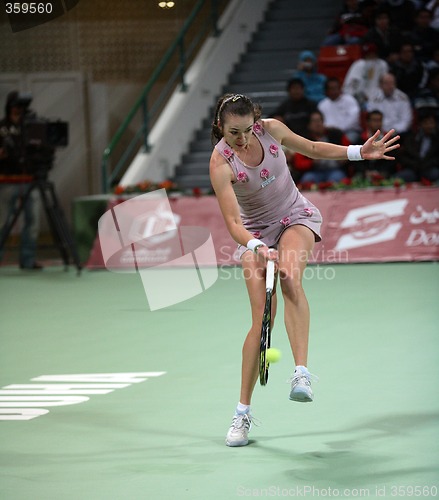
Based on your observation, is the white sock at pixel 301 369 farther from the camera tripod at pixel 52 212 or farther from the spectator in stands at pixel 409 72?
the spectator in stands at pixel 409 72

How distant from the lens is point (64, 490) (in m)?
4.94

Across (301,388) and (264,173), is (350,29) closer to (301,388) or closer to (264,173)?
(264,173)

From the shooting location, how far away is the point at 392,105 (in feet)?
51.7

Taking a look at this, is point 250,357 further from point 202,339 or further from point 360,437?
point 202,339

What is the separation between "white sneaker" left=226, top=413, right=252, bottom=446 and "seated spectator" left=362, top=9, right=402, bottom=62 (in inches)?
484

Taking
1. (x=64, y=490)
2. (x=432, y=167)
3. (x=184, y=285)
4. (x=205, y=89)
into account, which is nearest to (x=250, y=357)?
(x=64, y=490)

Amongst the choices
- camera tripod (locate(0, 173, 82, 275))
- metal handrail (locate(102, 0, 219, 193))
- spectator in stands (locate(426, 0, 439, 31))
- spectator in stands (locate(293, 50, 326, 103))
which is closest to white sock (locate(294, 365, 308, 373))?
camera tripod (locate(0, 173, 82, 275))

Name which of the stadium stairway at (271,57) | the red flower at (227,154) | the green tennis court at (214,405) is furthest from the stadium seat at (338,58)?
the red flower at (227,154)

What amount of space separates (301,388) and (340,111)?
11.0m

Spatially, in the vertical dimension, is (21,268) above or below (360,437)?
below

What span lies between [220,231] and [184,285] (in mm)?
1751

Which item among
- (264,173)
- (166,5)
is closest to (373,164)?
(166,5)

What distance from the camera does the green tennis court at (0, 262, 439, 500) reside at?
4992 millimetres

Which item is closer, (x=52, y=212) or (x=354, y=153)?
(x=354, y=153)
